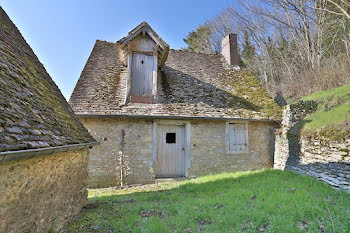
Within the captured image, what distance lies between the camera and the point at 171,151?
8461 mm

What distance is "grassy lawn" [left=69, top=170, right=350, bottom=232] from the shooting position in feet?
11.5

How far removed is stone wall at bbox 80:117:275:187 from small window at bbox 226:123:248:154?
8.5 inches

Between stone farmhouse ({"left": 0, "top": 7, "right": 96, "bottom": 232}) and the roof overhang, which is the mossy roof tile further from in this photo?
stone farmhouse ({"left": 0, "top": 7, "right": 96, "bottom": 232})

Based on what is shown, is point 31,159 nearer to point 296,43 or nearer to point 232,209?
point 232,209

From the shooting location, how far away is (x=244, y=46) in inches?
837

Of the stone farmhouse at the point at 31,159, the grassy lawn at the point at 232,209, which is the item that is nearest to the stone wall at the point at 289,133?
the grassy lawn at the point at 232,209

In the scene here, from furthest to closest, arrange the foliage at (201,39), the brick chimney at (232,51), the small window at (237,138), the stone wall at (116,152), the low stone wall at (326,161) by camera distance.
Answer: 1. the foliage at (201,39)
2. the brick chimney at (232,51)
3. the small window at (237,138)
4. the stone wall at (116,152)
5. the low stone wall at (326,161)

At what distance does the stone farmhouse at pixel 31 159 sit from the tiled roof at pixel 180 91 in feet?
12.2

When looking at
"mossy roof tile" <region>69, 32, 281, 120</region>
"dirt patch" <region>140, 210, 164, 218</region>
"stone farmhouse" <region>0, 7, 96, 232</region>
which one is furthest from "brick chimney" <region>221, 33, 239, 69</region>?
"stone farmhouse" <region>0, 7, 96, 232</region>

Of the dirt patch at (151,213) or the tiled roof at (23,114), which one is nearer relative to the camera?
the tiled roof at (23,114)

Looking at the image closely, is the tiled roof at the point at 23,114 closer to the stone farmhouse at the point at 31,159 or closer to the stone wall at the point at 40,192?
the stone farmhouse at the point at 31,159

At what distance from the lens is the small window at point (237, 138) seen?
28.7ft

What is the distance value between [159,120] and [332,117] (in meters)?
6.11

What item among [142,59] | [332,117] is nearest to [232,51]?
[142,59]
